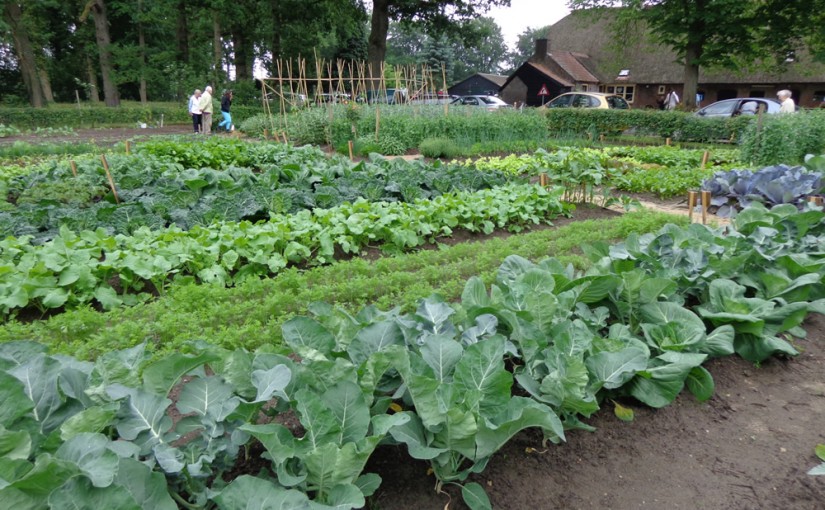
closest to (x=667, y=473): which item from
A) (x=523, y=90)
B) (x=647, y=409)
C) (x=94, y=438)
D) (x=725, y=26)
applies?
(x=647, y=409)

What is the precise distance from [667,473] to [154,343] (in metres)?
3.00

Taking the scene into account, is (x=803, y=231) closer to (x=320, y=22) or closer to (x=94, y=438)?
(x=94, y=438)

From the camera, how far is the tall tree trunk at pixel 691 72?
67.3 ft

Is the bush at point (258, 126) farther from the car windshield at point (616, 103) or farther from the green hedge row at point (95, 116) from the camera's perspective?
the car windshield at point (616, 103)

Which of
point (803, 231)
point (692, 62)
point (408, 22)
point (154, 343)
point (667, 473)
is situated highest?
point (408, 22)

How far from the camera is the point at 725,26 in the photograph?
1922cm

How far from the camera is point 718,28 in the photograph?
63.8ft

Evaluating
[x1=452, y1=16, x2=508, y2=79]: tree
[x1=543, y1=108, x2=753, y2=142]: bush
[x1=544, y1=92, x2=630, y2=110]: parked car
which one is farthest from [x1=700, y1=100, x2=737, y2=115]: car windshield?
[x1=452, y1=16, x2=508, y2=79]: tree

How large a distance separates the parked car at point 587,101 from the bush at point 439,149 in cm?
933

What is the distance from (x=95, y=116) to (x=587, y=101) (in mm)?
21041

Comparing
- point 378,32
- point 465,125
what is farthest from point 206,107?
point 378,32

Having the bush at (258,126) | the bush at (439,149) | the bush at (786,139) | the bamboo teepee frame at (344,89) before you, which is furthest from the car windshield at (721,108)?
the bush at (258,126)

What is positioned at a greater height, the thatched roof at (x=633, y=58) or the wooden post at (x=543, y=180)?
the thatched roof at (x=633, y=58)

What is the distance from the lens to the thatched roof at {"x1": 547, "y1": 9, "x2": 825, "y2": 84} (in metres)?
24.7
